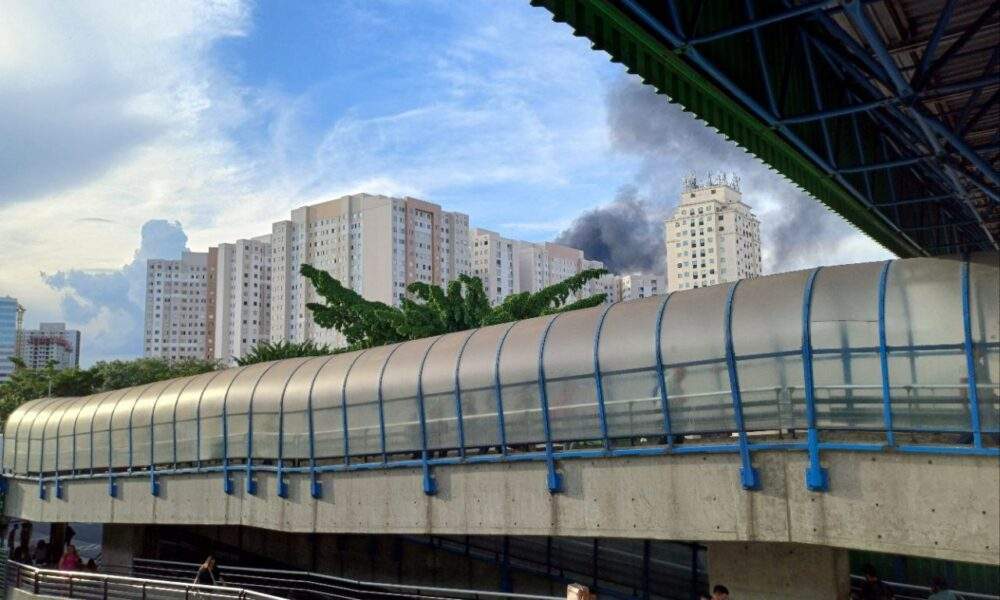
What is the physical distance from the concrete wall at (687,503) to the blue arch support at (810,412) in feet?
0.48

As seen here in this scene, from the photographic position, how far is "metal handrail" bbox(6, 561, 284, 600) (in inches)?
603

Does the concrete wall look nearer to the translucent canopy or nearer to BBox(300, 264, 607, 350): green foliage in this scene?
the translucent canopy

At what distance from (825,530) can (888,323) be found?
9.36 feet

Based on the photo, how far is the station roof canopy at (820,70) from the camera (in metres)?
9.07

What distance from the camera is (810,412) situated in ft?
39.3

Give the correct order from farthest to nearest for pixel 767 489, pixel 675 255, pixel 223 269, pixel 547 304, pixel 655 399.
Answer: pixel 675 255, pixel 223 269, pixel 547 304, pixel 655 399, pixel 767 489

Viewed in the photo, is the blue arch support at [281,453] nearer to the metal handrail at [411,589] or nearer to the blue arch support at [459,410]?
the metal handrail at [411,589]

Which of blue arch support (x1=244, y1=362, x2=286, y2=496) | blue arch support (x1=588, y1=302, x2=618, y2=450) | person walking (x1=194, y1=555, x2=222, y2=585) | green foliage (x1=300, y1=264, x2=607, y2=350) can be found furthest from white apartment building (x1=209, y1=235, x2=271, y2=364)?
blue arch support (x1=588, y1=302, x2=618, y2=450)

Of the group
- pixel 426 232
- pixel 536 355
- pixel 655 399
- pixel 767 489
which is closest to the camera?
pixel 767 489

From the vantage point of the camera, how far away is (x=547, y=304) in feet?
113

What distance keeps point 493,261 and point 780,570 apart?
147 metres

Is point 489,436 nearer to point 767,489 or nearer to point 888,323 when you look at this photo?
point 767,489

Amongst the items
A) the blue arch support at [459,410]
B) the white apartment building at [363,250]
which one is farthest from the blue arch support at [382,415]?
the white apartment building at [363,250]

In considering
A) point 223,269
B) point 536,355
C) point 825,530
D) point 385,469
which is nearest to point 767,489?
point 825,530
